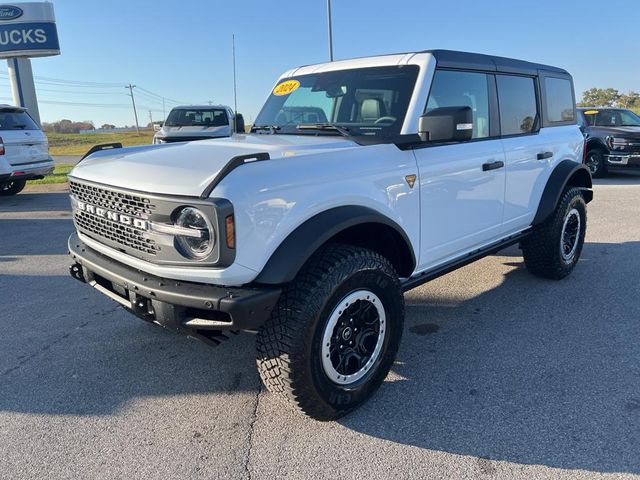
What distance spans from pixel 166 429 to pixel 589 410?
2314 millimetres

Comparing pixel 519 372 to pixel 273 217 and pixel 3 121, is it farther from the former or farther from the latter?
pixel 3 121

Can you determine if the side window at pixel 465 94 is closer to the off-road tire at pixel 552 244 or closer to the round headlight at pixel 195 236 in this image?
the off-road tire at pixel 552 244

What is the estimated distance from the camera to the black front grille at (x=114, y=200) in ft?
8.41

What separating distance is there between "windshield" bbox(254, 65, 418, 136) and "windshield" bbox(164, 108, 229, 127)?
921 centimetres

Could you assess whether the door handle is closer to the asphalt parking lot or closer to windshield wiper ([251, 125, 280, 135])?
the asphalt parking lot

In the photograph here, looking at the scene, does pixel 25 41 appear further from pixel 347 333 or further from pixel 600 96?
pixel 600 96

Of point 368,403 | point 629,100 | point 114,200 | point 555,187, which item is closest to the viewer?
point 114,200

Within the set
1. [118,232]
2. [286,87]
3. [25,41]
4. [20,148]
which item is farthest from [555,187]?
[25,41]

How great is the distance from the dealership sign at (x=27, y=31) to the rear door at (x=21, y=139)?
11008 mm

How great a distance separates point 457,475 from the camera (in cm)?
237

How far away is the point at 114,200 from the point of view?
2789mm

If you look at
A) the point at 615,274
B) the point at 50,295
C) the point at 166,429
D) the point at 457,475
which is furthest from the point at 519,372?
the point at 50,295

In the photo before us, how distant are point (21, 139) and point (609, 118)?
44.8 feet

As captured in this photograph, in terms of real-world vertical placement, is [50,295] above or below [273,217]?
below
